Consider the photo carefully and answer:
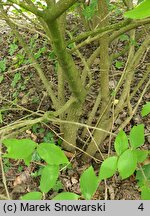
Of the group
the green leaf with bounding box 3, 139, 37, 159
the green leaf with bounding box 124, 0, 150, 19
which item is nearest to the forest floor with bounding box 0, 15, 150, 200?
the green leaf with bounding box 3, 139, 37, 159

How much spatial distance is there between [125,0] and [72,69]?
1.74 feet

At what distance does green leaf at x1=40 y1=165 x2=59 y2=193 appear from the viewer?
0.83m

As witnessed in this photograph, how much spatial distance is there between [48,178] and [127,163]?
22 centimetres

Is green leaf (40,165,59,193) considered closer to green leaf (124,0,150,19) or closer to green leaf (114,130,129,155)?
green leaf (114,130,129,155)

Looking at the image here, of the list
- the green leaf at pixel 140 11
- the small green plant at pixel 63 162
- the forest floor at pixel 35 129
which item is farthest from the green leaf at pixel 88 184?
the forest floor at pixel 35 129

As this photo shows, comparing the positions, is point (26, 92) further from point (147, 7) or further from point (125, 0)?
point (147, 7)

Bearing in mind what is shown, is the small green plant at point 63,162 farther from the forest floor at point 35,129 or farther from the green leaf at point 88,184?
the forest floor at point 35,129

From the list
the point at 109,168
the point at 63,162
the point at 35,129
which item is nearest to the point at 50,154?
the point at 63,162

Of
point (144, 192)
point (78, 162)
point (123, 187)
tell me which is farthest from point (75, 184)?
point (144, 192)

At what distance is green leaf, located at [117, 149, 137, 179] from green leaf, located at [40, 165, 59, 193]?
0.18m

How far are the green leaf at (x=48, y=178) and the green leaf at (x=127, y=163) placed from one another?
180 mm

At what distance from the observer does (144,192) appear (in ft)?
2.79

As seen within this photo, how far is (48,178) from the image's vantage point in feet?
2.79

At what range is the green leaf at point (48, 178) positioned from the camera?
827 mm
